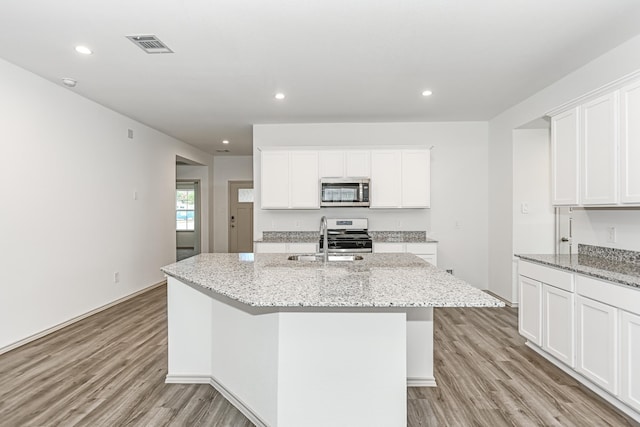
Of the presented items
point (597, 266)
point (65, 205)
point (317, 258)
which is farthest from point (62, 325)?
point (597, 266)

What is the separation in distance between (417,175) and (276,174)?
200 centimetres

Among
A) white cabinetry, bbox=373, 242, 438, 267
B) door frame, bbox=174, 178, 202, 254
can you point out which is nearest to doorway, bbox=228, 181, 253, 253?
door frame, bbox=174, 178, 202, 254

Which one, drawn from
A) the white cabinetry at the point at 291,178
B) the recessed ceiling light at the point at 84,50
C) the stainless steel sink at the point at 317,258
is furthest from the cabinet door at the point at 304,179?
the recessed ceiling light at the point at 84,50

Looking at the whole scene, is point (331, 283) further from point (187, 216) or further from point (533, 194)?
→ point (187, 216)

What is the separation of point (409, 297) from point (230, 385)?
142 cm

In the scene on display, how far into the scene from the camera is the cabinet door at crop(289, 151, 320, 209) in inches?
211

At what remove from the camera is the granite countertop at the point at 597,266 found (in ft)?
7.58

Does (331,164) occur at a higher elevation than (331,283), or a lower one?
higher

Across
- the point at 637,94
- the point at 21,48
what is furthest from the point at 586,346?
the point at 21,48

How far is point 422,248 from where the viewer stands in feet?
16.9

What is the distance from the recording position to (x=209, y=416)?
7.47ft

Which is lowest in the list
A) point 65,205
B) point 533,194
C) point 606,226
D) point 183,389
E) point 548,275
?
point 183,389

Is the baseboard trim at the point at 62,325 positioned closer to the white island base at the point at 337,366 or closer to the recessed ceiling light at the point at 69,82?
the recessed ceiling light at the point at 69,82

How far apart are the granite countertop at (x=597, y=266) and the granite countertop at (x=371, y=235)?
227 cm
